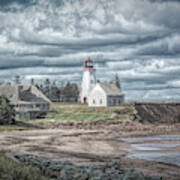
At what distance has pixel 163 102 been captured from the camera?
3553 inches

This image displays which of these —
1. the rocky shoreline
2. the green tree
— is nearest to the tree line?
the green tree

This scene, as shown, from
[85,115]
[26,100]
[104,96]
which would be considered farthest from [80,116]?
[104,96]

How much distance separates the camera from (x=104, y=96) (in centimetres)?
8031

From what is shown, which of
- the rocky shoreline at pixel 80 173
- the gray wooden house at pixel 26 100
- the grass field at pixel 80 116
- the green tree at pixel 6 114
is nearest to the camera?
the rocky shoreline at pixel 80 173

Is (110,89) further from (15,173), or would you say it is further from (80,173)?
(15,173)

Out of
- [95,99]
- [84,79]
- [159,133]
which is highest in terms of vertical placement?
[84,79]

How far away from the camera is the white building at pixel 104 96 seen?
80.4 meters

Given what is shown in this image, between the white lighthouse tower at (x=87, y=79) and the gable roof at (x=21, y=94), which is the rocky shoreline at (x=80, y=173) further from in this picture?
the white lighthouse tower at (x=87, y=79)

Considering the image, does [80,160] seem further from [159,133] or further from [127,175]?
[159,133]

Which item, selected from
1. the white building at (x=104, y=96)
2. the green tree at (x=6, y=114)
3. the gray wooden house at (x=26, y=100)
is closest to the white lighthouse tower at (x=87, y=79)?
the white building at (x=104, y=96)

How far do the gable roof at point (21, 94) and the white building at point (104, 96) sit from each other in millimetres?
14239

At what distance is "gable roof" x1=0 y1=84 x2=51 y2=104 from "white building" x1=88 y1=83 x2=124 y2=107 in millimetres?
14239

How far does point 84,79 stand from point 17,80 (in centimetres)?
2969

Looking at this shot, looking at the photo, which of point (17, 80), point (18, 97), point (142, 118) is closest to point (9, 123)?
point (18, 97)
